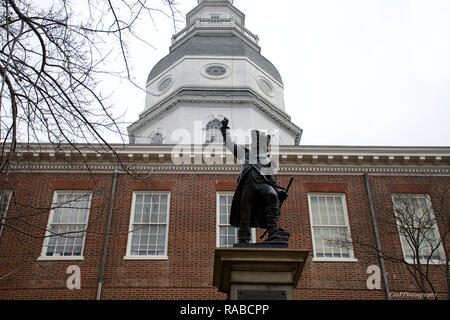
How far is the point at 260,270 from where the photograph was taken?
6508mm

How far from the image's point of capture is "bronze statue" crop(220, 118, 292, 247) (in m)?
7.03

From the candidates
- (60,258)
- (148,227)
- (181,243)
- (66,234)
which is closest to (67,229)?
(66,234)

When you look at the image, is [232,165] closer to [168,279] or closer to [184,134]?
[168,279]

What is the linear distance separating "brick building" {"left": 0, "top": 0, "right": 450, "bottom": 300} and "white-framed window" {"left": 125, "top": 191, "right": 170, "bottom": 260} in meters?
0.04

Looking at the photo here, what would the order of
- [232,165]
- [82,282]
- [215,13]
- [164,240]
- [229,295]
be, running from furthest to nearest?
[215,13]
[232,165]
[164,240]
[82,282]
[229,295]

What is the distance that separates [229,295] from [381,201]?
12.1 m

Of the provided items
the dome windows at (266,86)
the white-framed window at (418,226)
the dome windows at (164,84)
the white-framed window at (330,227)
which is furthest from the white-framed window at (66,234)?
the dome windows at (266,86)

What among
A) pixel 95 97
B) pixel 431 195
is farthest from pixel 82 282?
pixel 431 195

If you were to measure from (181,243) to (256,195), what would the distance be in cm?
936

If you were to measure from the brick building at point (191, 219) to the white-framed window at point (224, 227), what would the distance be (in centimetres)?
4

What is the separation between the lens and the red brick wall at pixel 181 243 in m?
15.2

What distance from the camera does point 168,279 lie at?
15336mm

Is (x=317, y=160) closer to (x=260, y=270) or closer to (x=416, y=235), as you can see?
(x=416, y=235)

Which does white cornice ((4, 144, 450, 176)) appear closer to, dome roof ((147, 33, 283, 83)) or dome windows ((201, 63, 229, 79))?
dome windows ((201, 63, 229, 79))
